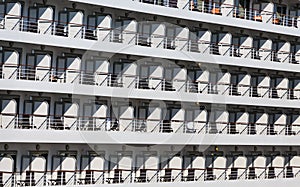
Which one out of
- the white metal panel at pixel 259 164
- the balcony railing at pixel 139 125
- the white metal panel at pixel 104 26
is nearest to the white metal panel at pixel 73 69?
the white metal panel at pixel 104 26

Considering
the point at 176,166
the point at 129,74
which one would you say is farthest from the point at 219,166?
the point at 129,74

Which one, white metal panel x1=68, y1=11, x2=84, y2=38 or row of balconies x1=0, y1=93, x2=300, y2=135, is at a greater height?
white metal panel x1=68, y1=11, x2=84, y2=38

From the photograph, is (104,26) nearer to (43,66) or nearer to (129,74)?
(129,74)

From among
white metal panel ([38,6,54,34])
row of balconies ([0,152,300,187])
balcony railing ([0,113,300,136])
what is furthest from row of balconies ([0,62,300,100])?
row of balconies ([0,152,300,187])

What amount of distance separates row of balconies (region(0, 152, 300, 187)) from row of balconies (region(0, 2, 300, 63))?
4018 millimetres

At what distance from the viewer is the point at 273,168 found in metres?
32.0

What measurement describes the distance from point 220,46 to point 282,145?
4911 millimetres

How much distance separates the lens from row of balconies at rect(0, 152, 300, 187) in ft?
81.6

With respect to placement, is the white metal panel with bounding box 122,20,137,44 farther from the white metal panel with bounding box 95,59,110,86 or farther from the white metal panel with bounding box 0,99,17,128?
the white metal panel with bounding box 0,99,17,128

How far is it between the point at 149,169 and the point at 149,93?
2.91m

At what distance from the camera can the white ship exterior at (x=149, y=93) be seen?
24.7 m

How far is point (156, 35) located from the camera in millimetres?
28250

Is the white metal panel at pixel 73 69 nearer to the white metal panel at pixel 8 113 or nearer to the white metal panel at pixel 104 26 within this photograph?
the white metal panel at pixel 104 26

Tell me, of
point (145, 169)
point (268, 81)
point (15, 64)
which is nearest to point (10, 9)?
point (15, 64)
